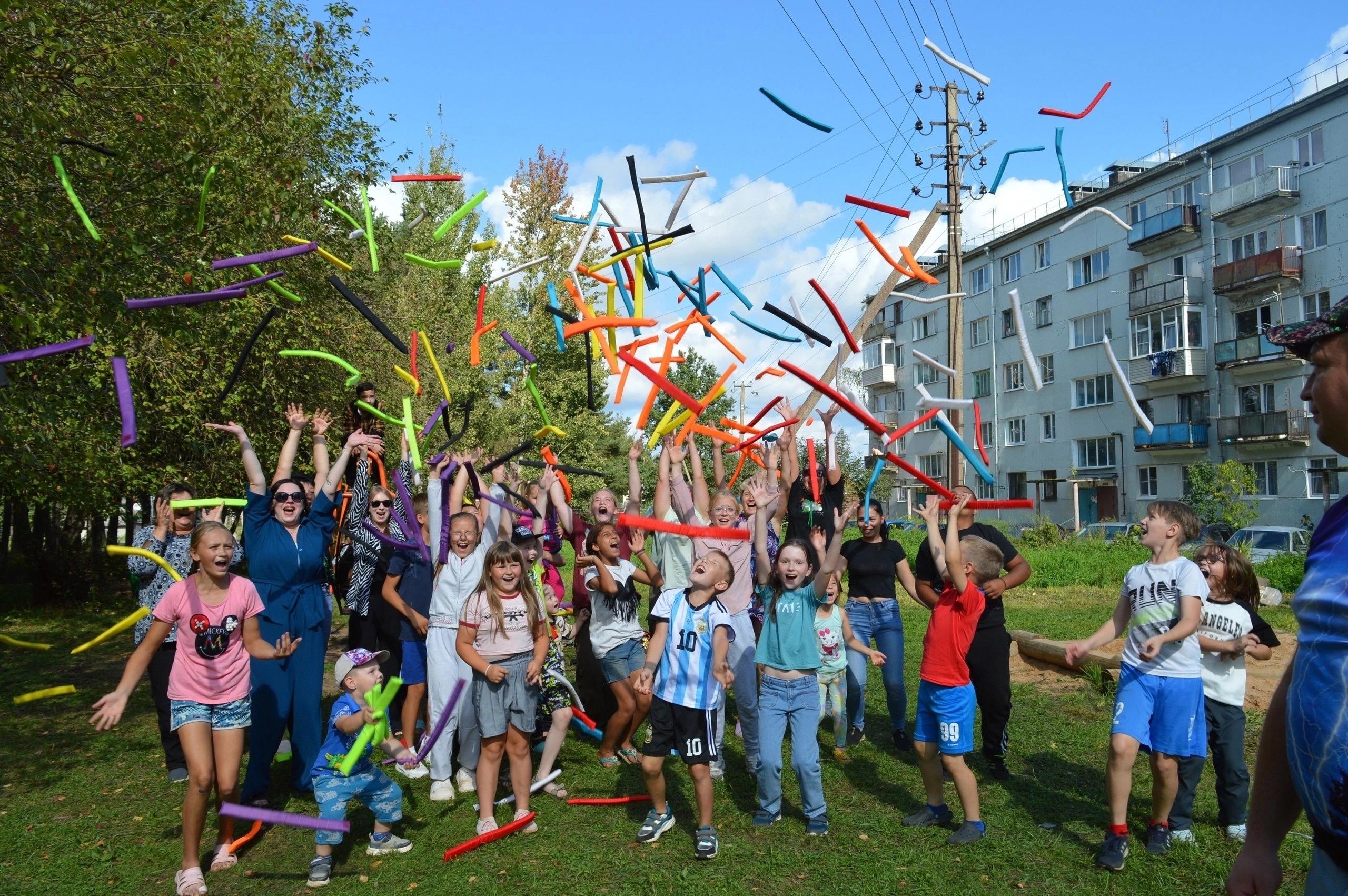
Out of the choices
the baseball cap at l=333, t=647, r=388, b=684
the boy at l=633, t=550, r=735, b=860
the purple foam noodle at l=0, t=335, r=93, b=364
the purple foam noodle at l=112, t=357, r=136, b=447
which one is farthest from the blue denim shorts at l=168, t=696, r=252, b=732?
the boy at l=633, t=550, r=735, b=860

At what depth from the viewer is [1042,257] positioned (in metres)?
39.4

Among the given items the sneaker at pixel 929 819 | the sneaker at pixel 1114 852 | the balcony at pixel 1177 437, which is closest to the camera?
the sneaker at pixel 1114 852

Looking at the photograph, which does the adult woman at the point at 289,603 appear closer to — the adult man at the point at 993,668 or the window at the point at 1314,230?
the adult man at the point at 993,668

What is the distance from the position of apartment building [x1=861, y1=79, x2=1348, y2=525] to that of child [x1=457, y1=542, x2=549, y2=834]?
2256cm

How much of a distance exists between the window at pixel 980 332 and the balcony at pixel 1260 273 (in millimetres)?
9902

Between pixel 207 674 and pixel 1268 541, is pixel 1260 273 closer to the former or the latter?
pixel 1268 541

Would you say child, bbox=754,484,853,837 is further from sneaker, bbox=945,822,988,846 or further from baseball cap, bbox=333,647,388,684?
baseball cap, bbox=333,647,388,684

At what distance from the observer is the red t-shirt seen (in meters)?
5.66

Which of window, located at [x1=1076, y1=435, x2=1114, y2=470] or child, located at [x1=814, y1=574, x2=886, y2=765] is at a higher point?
window, located at [x1=1076, y1=435, x2=1114, y2=470]

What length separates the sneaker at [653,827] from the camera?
18.5 feet

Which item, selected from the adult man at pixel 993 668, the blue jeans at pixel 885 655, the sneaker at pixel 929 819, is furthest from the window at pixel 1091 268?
the sneaker at pixel 929 819

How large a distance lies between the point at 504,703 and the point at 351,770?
0.96m

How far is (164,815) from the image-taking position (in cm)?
630

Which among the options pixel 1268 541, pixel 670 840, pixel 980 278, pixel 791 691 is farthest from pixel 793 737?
pixel 980 278
